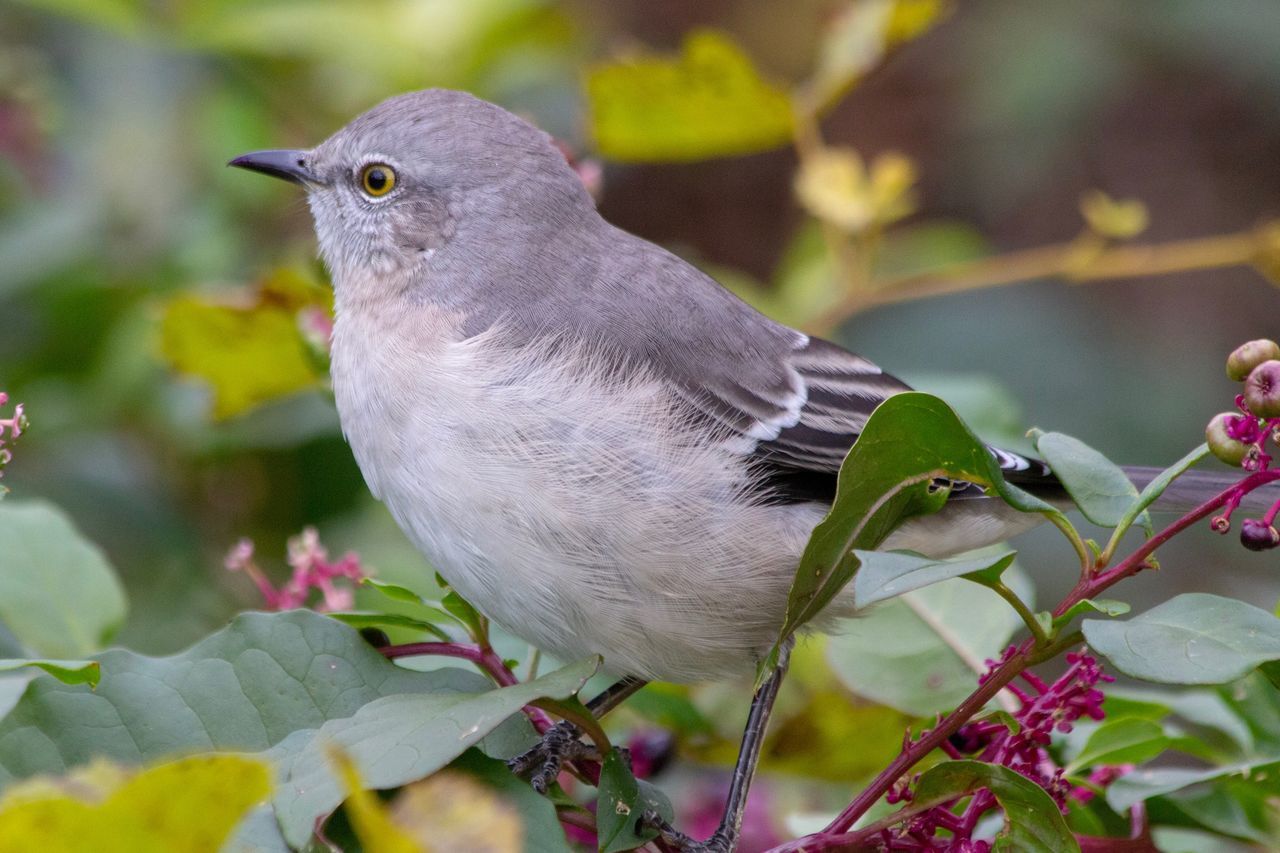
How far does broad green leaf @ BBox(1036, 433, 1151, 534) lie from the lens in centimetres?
192

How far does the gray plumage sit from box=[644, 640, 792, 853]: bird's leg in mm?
92

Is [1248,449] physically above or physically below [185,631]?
above

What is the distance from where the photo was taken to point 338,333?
10.6 ft

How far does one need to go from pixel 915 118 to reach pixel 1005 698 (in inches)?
239

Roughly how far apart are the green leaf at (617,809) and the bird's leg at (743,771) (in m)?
0.28

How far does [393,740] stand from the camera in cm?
182

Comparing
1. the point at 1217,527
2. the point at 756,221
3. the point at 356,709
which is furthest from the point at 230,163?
the point at 756,221

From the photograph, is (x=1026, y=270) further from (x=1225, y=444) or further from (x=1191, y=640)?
(x=1191, y=640)

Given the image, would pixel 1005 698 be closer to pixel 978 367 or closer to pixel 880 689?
pixel 880 689

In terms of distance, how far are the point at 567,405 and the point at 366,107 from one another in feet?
8.14

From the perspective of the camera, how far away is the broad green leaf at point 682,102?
3.74 m

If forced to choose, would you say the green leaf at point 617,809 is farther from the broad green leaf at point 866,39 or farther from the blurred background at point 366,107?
the broad green leaf at point 866,39

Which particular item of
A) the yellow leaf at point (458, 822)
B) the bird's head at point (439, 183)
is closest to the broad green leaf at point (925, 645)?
the bird's head at point (439, 183)

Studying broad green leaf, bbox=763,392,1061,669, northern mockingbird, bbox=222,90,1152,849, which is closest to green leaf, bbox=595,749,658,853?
broad green leaf, bbox=763,392,1061,669
